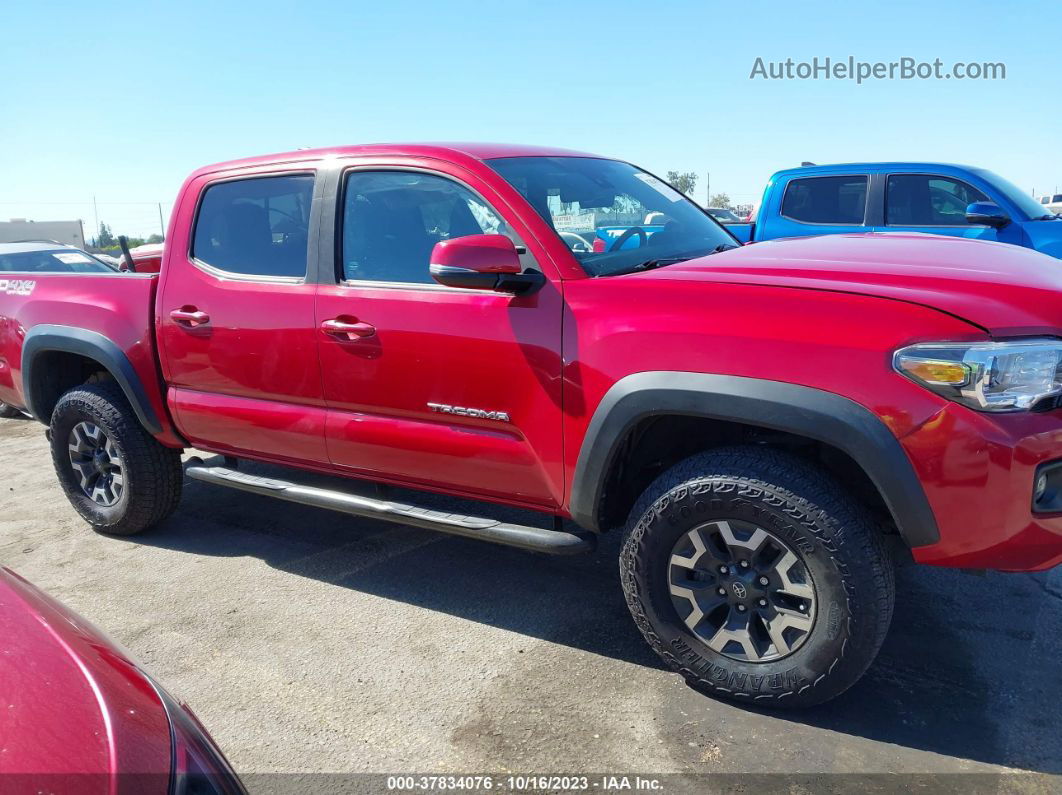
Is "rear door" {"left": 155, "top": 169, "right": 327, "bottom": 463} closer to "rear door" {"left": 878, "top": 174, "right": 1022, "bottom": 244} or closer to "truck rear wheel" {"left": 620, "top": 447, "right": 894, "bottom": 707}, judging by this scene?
"truck rear wheel" {"left": 620, "top": 447, "right": 894, "bottom": 707}

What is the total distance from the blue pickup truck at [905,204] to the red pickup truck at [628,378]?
390 centimetres

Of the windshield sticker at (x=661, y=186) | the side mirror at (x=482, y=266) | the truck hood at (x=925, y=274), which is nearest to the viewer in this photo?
the truck hood at (x=925, y=274)

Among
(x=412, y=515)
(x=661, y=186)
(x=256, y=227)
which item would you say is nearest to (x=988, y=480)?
(x=412, y=515)

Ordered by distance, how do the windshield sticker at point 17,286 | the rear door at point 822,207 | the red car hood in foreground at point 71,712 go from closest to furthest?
1. the red car hood in foreground at point 71,712
2. the windshield sticker at point 17,286
3. the rear door at point 822,207

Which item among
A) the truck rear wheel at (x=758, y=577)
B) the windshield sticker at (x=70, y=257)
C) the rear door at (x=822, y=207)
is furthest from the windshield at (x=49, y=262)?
the truck rear wheel at (x=758, y=577)

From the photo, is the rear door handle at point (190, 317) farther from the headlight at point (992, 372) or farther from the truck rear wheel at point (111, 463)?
the headlight at point (992, 372)

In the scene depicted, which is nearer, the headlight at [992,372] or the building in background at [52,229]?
the headlight at [992,372]

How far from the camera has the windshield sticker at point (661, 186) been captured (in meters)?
4.00

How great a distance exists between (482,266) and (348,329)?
764 millimetres

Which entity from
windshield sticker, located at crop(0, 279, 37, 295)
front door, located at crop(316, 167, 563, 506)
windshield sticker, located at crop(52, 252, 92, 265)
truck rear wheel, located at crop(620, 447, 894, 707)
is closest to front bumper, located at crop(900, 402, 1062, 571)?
truck rear wheel, located at crop(620, 447, 894, 707)

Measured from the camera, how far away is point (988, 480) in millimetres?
2252

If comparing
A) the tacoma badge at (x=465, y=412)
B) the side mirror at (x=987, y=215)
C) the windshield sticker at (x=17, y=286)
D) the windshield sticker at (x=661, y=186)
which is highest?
the windshield sticker at (x=661, y=186)

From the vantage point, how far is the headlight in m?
2.25

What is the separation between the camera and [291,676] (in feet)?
10.0
